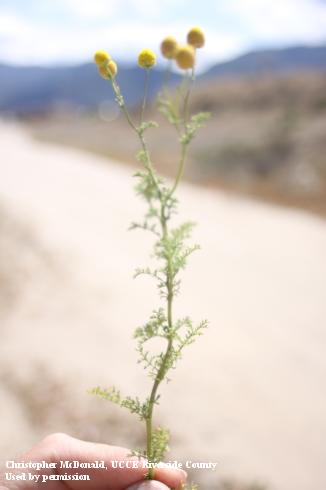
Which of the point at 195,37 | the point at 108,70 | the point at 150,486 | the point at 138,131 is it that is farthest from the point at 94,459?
the point at 195,37

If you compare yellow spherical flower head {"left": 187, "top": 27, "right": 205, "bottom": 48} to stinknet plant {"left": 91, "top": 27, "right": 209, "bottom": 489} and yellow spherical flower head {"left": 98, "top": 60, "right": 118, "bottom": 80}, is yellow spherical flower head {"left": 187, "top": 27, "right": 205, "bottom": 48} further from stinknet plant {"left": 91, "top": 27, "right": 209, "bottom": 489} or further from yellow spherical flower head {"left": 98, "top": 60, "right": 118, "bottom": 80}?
yellow spherical flower head {"left": 98, "top": 60, "right": 118, "bottom": 80}

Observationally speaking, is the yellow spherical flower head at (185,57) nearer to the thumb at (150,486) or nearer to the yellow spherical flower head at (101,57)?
the yellow spherical flower head at (101,57)

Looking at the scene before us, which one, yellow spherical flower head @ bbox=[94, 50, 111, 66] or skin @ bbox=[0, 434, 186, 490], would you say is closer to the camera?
yellow spherical flower head @ bbox=[94, 50, 111, 66]

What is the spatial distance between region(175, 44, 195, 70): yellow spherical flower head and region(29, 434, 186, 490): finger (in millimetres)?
1880

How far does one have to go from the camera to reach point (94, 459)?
272 centimetres

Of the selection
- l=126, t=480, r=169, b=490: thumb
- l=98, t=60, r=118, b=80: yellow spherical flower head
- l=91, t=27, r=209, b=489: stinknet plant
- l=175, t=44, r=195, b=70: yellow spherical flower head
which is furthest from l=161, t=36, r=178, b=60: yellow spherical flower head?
l=126, t=480, r=169, b=490: thumb

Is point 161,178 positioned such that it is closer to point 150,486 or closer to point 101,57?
point 101,57

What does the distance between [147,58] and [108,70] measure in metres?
0.15

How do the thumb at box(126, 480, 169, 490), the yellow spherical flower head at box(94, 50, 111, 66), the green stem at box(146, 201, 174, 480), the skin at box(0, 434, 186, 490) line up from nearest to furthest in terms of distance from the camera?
1. the yellow spherical flower head at box(94, 50, 111, 66)
2. the green stem at box(146, 201, 174, 480)
3. the thumb at box(126, 480, 169, 490)
4. the skin at box(0, 434, 186, 490)

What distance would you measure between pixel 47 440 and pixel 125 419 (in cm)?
274

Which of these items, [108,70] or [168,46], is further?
[168,46]

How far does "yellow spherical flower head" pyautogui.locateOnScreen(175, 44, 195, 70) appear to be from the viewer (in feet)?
5.96

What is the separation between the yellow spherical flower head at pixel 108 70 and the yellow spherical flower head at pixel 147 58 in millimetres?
99

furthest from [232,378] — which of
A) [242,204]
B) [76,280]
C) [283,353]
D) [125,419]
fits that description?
[242,204]
